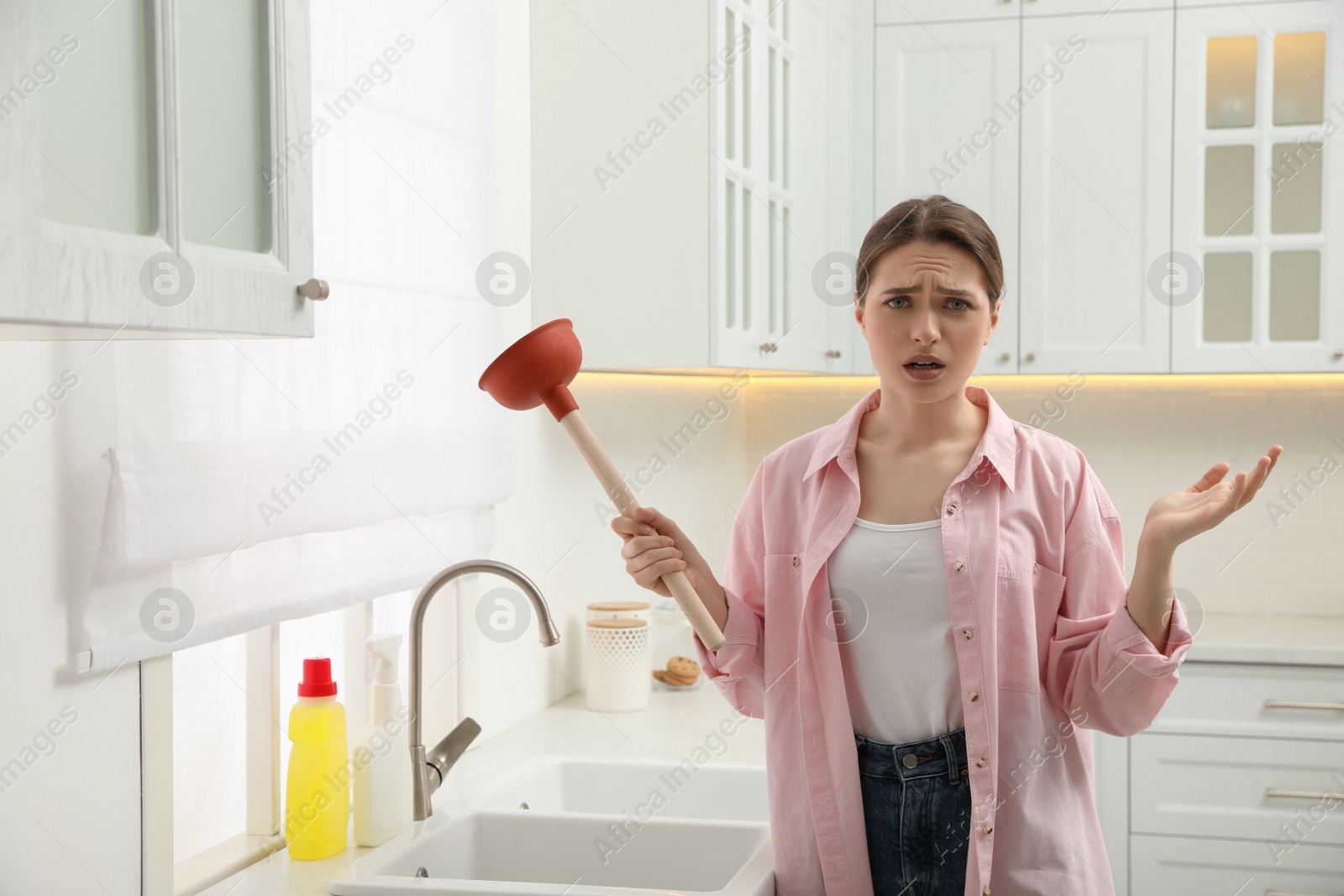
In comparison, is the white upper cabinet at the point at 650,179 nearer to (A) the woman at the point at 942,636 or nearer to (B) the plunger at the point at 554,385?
(A) the woman at the point at 942,636

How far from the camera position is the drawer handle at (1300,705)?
2.42 m

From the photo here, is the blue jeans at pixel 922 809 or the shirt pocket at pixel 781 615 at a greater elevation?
the shirt pocket at pixel 781 615

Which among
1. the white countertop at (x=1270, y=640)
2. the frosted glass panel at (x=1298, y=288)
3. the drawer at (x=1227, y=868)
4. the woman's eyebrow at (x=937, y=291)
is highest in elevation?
the frosted glass panel at (x=1298, y=288)

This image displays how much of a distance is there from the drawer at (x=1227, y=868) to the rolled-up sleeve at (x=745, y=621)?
4.84 ft

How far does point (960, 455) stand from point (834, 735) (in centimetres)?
35

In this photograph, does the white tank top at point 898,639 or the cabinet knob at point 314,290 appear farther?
the white tank top at point 898,639

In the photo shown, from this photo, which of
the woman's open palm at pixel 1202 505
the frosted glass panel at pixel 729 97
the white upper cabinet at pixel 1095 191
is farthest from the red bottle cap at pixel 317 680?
the white upper cabinet at pixel 1095 191

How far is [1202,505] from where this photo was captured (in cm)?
110

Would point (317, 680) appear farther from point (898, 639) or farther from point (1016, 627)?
point (1016, 627)

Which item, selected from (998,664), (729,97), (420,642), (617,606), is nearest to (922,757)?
(998,664)

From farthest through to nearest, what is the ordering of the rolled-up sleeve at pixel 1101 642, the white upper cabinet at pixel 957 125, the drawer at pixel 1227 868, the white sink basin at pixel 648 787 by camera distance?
the white upper cabinet at pixel 957 125 → the drawer at pixel 1227 868 → the white sink basin at pixel 648 787 → the rolled-up sleeve at pixel 1101 642

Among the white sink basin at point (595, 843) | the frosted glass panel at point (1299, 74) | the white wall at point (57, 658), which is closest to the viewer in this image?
the white wall at point (57, 658)

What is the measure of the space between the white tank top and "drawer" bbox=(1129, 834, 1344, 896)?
1515 mm

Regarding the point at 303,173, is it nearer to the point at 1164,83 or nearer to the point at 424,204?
the point at 424,204
